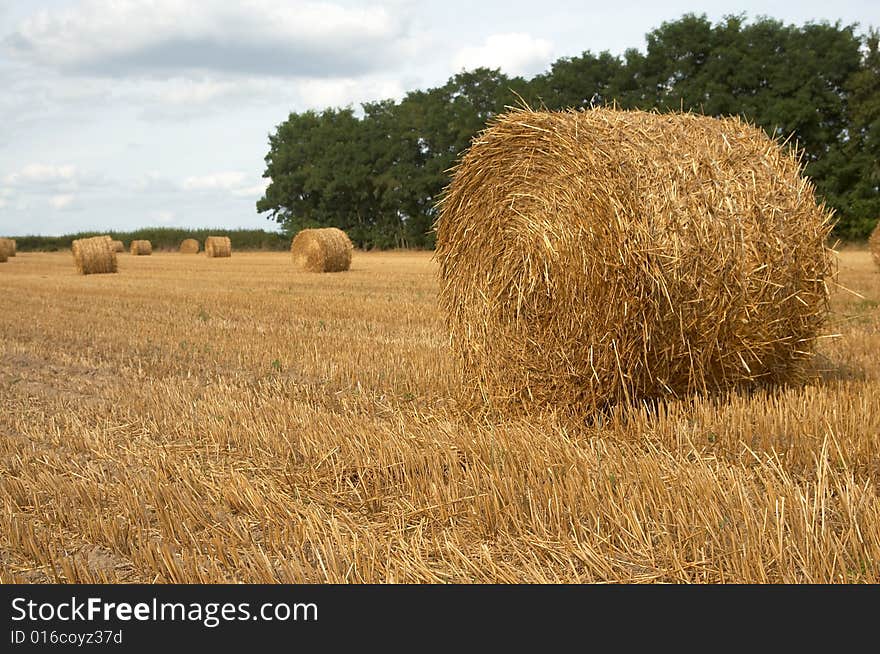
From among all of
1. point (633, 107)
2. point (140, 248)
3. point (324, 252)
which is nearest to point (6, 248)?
point (140, 248)

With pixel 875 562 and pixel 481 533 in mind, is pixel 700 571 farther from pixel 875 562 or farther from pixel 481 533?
pixel 481 533

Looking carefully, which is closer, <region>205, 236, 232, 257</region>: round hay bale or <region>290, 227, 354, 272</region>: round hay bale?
<region>290, 227, 354, 272</region>: round hay bale

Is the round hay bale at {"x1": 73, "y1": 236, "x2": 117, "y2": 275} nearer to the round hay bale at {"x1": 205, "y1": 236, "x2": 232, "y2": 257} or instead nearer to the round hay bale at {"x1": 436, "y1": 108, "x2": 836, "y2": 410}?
the round hay bale at {"x1": 205, "y1": 236, "x2": 232, "y2": 257}

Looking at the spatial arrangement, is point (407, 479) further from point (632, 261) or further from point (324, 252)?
point (324, 252)

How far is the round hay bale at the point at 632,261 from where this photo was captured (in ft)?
17.7

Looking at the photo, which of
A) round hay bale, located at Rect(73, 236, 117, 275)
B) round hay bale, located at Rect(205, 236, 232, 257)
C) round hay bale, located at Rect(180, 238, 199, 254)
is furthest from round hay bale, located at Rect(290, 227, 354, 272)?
round hay bale, located at Rect(180, 238, 199, 254)

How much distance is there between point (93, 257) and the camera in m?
24.8

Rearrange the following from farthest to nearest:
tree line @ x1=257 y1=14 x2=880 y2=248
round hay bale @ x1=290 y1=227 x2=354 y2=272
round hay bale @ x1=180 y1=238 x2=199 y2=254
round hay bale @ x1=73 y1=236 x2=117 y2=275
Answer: round hay bale @ x1=180 y1=238 x2=199 y2=254 < tree line @ x1=257 y1=14 x2=880 y2=248 < round hay bale @ x1=73 y1=236 x2=117 y2=275 < round hay bale @ x1=290 y1=227 x2=354 y2=272

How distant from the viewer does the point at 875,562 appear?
10.3 feet

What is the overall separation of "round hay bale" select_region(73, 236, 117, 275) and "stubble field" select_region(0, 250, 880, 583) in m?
18.0

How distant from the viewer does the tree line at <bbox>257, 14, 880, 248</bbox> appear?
35.3 m

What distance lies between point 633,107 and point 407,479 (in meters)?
30.1

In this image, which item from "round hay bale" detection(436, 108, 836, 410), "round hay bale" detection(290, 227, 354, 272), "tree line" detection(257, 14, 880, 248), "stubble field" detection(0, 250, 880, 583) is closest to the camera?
"stubble field" detection(0, 250, 880, 583)

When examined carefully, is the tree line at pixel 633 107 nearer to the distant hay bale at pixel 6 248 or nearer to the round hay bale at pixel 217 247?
the round hay bale at pixel 217 247
